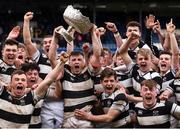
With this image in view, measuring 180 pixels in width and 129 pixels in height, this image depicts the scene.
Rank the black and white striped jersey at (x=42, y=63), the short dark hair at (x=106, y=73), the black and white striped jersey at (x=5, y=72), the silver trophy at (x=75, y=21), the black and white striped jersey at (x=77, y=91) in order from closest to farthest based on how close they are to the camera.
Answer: the silver trophy at (x=75, y=21) → the short dark hair at (x=106, y=73) → the black and white striped jersey at (x=77, y=91) → the black and white striped jersey at (x=5, y=72) → the black and white striped jersey at (x=42, y=63)

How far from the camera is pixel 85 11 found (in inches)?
742

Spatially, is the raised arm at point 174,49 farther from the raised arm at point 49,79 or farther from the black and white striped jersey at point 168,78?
the raised arm at point 49,79

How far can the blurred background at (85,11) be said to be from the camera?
18459 millimetres

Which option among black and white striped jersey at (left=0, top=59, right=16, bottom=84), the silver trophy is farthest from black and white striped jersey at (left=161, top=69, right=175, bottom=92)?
black and white striped jersey at (left=0, top=59, right=16, bottom=84)

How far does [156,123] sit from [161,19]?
15117 millimetres

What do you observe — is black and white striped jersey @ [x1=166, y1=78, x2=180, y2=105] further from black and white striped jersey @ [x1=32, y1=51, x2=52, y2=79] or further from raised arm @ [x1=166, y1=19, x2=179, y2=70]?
black and white striped jersey @ [x1=32, y1=51, x2=52, y2=79]

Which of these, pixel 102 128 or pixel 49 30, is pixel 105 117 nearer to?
pixel 102 128

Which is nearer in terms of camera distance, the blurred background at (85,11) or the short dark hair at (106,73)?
the short dark hair at (106,73)

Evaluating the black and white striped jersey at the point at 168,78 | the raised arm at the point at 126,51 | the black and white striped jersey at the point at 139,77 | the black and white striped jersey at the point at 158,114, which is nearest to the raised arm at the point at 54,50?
the raised arm at the point at 126,51

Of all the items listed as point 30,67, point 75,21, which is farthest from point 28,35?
point 75,21

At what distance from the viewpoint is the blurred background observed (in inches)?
727

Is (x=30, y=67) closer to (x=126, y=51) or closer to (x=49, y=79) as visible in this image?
(x=49, y=79)

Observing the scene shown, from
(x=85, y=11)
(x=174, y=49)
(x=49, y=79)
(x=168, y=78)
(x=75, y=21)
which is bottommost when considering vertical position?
(x=168, y=78)

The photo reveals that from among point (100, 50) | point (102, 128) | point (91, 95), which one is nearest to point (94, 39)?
point (100, 50)
